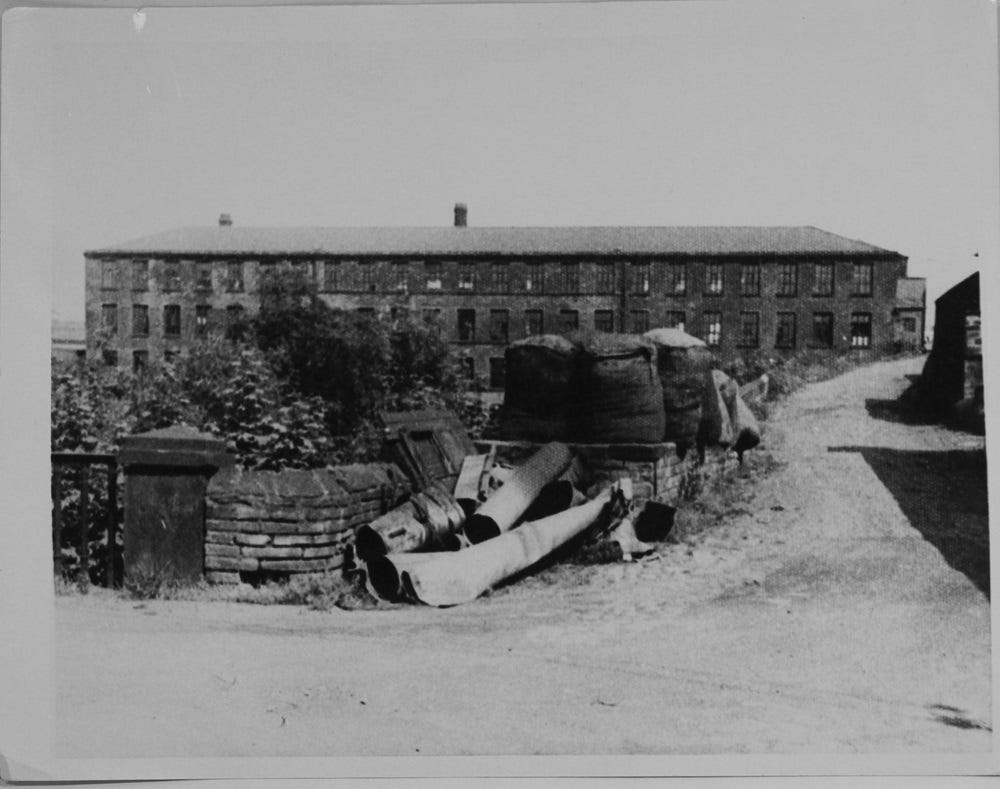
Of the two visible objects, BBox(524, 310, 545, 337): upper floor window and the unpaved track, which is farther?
BBox(524, 310, 545, 337): upper floor window

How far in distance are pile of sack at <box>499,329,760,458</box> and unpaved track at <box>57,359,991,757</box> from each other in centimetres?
36

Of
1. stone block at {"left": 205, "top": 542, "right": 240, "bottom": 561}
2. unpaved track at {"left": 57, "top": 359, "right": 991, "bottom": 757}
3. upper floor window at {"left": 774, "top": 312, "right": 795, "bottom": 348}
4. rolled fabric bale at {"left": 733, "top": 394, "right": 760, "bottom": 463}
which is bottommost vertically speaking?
unpaved track at {"left": 57, "top": 359, "right": 991, "bottom": 757}

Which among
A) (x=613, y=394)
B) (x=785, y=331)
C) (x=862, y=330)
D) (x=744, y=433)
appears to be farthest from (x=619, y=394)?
(x=862, y=330)

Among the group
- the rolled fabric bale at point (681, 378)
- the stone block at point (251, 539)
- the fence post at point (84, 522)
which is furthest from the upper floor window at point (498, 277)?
the fence post at point (84, 522)

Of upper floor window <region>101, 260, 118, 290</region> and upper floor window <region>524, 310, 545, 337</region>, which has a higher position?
upper floor window <region>101, 260, 118, 290</region>

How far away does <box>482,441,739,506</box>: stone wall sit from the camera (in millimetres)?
4359

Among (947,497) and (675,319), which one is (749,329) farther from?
(947,497)

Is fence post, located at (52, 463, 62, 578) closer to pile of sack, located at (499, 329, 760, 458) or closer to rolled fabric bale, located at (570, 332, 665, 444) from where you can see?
pile of sack, located at (499, 329, 760, 458)

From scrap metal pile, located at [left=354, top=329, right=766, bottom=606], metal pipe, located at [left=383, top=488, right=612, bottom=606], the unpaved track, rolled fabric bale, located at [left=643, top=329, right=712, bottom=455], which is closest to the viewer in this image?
the unpaved track

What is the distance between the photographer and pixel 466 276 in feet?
14.2

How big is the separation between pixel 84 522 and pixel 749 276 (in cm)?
342

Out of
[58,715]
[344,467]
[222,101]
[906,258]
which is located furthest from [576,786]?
[222,101]

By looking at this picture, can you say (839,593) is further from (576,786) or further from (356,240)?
(356,240)

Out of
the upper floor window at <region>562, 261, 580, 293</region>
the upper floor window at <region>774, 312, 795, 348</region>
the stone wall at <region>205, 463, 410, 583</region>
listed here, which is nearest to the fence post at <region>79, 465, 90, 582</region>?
the stone wall at <region>205, 463, 410, 583</region>
